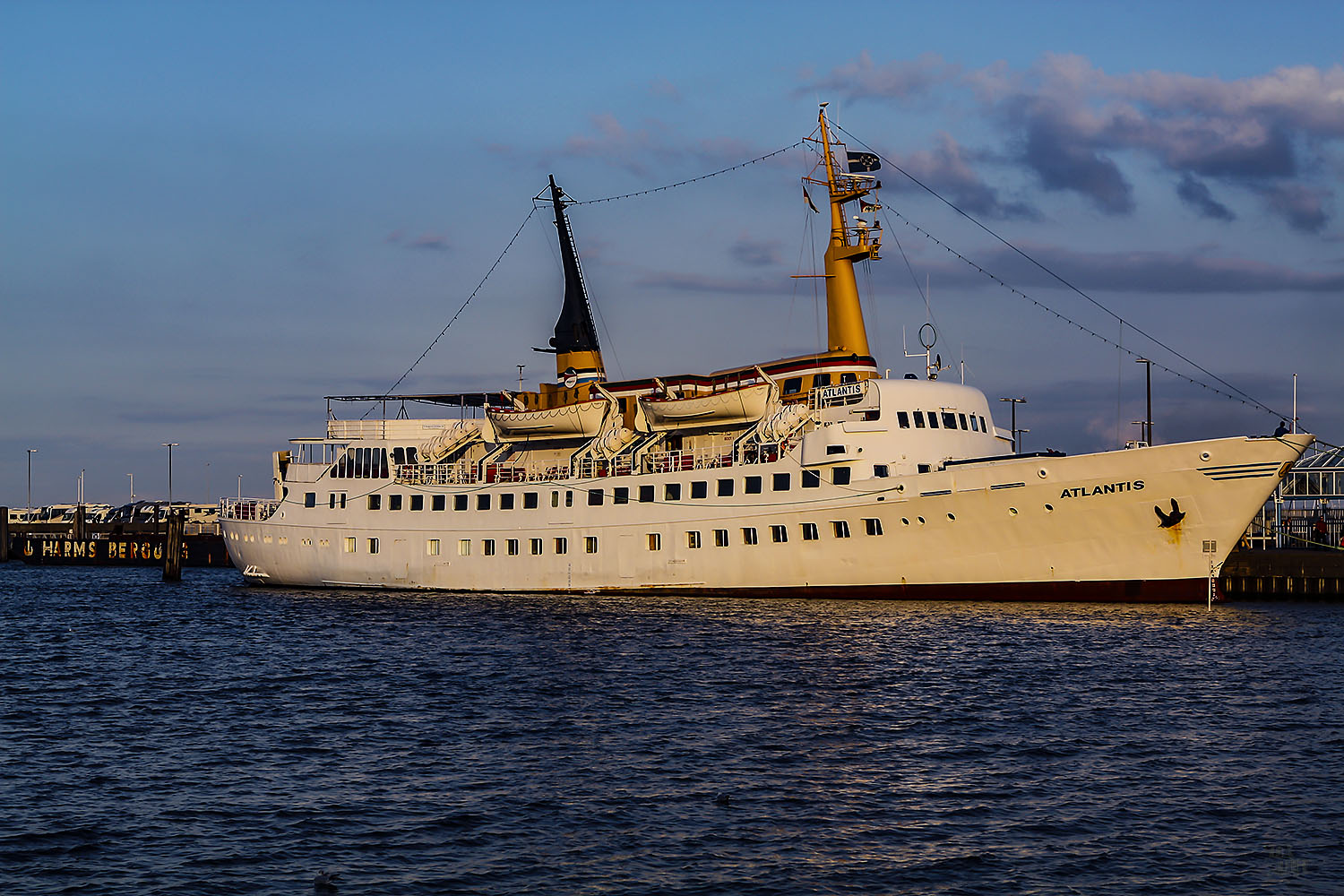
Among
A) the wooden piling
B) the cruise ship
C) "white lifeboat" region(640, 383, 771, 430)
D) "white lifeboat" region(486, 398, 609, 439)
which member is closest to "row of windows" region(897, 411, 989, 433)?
the cruise ship

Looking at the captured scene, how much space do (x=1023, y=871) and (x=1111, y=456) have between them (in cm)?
2715

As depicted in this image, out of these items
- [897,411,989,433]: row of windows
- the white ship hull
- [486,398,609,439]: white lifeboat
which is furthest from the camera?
[486,398,609,439]: white lifeboat

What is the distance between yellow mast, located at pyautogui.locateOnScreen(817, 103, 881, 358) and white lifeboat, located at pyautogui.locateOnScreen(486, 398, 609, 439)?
1105 centimetres

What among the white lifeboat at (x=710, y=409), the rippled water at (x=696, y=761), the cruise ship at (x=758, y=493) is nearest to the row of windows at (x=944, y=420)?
the cruise ship at (x=758, y=493)

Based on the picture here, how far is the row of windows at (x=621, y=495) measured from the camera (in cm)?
4456

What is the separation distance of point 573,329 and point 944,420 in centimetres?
2143

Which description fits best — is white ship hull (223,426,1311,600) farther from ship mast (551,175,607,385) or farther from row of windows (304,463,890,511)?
ship mast (551,175,607,385)

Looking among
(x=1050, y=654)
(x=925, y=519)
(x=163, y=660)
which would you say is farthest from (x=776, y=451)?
(x=163, y=660)

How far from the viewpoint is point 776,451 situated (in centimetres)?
4684

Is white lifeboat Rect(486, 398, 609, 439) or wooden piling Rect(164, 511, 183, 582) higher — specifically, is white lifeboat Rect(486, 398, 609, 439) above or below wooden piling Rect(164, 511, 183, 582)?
above

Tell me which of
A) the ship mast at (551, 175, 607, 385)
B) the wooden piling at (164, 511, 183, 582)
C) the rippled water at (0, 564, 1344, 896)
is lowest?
the rippled water at (0, 564, 1344, 896)

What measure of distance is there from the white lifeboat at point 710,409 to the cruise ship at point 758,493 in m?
0.10

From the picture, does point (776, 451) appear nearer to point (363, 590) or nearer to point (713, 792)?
point (363, 590)

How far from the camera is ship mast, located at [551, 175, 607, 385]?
5994cm
